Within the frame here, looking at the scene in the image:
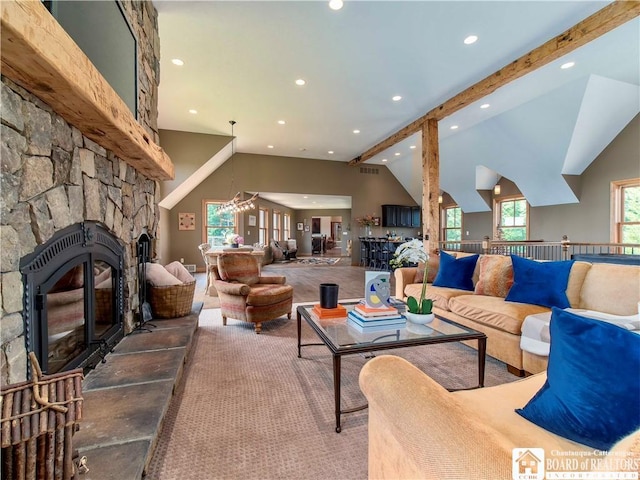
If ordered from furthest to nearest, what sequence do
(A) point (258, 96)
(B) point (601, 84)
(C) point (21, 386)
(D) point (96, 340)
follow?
(A) point (258, 96) < (B) point (601, 84) < (D) point (96, 340) < (C) point (21, 386)

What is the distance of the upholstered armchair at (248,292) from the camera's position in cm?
327

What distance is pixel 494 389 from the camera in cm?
130

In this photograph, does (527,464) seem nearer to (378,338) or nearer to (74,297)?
(378,338)

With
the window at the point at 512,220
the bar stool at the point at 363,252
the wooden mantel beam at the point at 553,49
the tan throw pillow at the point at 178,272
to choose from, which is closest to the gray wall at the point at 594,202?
the window at the point at 512,220

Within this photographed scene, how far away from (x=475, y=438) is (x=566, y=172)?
7737mm

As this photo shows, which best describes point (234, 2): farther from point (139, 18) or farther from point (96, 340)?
point (96, 340)

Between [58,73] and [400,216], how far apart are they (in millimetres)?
9736

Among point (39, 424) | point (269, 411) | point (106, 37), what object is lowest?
point (269, 411)

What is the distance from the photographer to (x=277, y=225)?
1270 centimetres

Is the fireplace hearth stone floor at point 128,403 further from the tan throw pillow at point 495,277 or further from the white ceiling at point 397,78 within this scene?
the white ceiling at point 397,78

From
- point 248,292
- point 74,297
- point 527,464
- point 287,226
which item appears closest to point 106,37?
point 74,297

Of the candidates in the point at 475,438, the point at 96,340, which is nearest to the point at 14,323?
the point at 96,340

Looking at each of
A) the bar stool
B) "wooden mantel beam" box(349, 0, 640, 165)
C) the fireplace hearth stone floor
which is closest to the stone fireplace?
the fireplace hearth stone floor

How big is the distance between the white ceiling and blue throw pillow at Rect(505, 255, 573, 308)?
2.61 m
